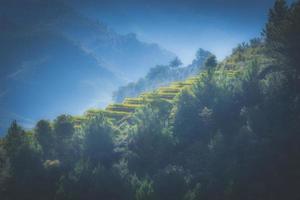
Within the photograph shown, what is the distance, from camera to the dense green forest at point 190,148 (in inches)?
2205


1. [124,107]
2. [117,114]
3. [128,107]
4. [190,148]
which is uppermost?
[124,107]

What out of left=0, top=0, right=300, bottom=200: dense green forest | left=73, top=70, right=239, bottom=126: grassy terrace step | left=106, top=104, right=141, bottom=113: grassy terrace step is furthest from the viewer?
left=106, top=104, right=141, bottom=113: grassy terrace step

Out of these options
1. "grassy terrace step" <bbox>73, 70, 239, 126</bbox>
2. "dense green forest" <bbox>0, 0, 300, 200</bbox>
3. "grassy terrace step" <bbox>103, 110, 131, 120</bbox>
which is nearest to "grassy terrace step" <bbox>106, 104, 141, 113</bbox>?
"grassy terrace step" <bbox>73, 70, 239, 126</bbox>

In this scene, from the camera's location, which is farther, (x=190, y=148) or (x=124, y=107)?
(x=124, y=107)

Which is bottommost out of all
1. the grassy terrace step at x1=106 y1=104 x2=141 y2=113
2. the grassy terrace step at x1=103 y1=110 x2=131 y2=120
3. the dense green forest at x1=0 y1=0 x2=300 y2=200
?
the dense green forest at x1=0 y1=0 x2=300 y2=200

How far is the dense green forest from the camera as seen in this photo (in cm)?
5600

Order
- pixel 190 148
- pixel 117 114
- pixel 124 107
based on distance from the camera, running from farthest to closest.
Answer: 1. pixel 124 107
2. pixel 117 114
3. pixel 190 148

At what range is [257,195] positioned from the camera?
52.8m

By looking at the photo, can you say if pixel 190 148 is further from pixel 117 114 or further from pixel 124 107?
pixel 124 107

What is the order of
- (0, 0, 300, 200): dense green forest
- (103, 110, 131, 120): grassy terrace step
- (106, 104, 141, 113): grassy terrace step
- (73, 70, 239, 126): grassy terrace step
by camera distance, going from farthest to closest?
1. (106, 104, 141, 113): grassy terrace step
2. (103, 110, 131, 120): grassy terrace step
3. (73, 70, 239, 126): grassy terrace step
4. (0, 0, 300, 200): dense green forest

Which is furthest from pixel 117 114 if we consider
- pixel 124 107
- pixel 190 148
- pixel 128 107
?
pixel 190 148

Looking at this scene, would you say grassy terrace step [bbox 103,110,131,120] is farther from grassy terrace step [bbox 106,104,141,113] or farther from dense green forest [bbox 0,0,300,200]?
dense green forest [bbox 0,0,300,200]

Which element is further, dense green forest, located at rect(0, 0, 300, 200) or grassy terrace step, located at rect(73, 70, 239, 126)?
grassy terrace step, located at rect(73, 70, 239, 126)

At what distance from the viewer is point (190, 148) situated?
6550 centimetres
